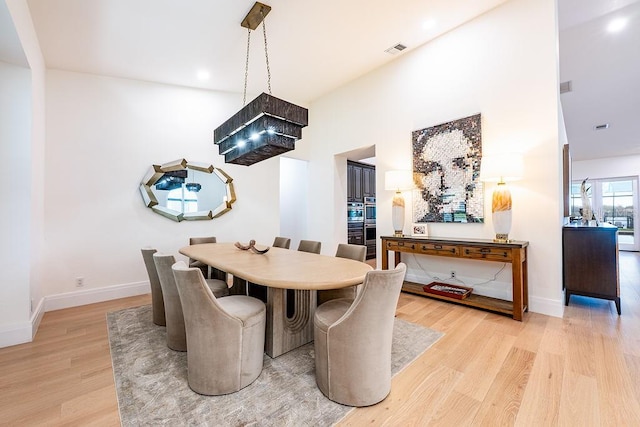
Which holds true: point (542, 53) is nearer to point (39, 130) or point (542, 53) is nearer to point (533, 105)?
point (533, 105)

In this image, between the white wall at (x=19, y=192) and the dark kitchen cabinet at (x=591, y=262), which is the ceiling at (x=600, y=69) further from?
the white wall at (x=19, y=192)

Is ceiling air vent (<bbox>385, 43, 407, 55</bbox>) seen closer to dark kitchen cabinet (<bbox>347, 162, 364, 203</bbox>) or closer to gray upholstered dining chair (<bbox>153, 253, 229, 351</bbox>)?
dark kitchen cabinet (<bbox>347, 162, 364, 203</bbox>)

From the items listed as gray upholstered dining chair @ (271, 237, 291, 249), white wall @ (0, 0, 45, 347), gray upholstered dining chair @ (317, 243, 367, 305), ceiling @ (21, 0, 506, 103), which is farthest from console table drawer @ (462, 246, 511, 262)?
white wall @ (0, 0, 45, 347)

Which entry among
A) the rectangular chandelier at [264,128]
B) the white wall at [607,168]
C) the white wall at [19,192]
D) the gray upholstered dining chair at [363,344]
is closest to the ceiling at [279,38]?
the white wall at [19,192]

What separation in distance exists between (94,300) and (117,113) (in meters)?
2.58

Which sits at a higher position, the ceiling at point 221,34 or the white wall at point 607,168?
the ceiling at point 221,34

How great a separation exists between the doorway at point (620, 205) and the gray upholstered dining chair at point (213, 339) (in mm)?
9618

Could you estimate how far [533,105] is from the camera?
9.73 feet

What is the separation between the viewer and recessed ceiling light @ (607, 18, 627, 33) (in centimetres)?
318

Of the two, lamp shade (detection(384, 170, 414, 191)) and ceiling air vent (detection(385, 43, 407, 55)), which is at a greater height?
ceiling air vent (detection(385, 43, 407, 55))

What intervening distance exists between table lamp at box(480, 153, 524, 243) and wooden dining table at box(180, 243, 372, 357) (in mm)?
1821

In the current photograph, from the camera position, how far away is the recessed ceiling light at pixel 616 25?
125 inches

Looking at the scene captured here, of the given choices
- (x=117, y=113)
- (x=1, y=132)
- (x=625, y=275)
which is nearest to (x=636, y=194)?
(x=625, y=275)

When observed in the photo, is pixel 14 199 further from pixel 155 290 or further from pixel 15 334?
pixel 155 290
